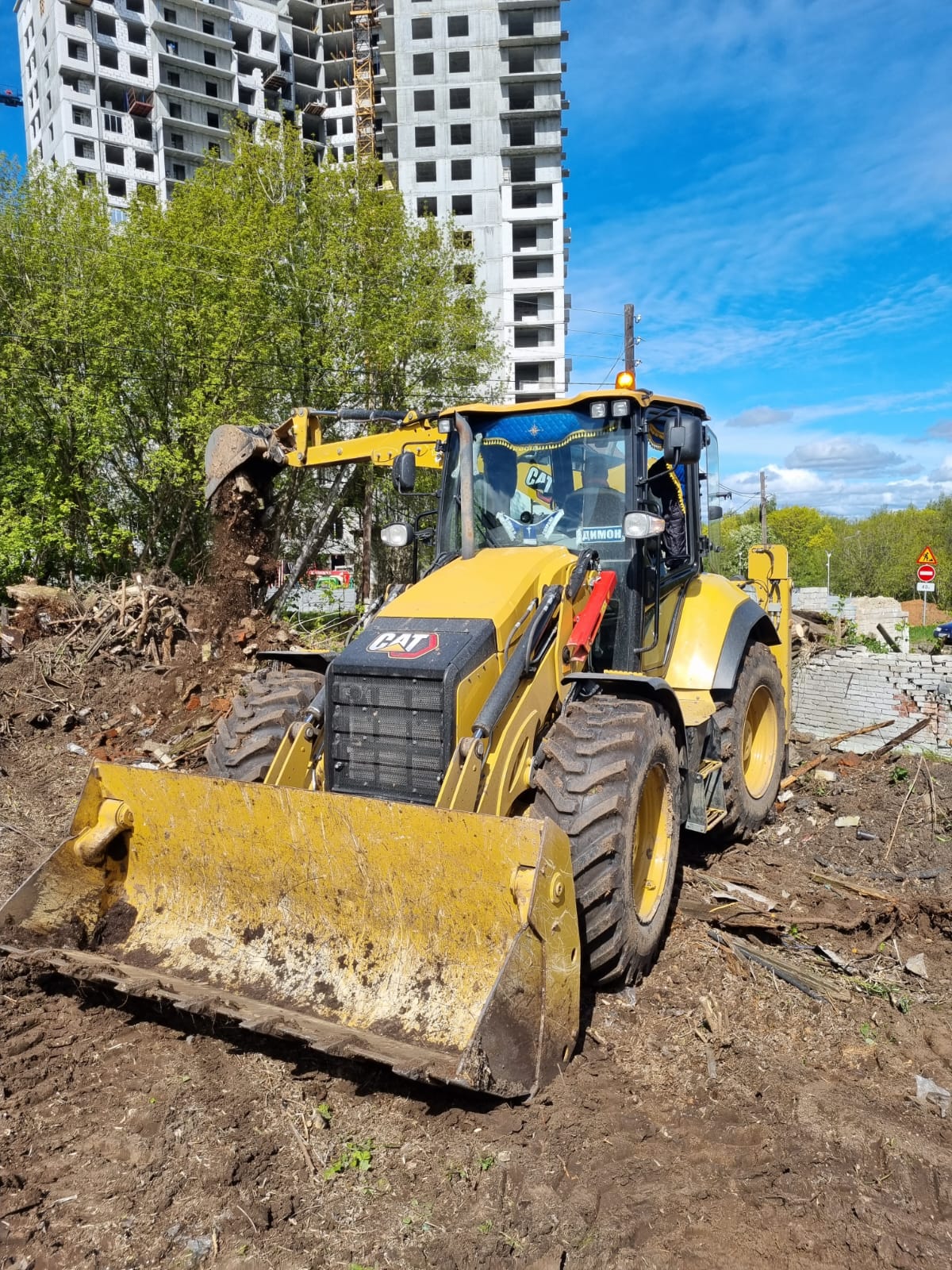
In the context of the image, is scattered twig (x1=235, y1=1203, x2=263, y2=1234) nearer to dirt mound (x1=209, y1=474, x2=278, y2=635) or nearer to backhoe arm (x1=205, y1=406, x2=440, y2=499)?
backhoe arm (x1=205, y1=406, x2=440, y2=499)

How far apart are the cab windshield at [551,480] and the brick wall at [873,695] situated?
5.45 meters

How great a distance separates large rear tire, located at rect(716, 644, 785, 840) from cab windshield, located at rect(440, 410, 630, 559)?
1.76 meters

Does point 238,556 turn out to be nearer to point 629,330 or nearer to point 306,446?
point 306,446

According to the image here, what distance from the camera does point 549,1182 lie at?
10.5ft

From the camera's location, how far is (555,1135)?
11.3ft

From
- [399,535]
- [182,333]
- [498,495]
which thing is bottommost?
[399,535]

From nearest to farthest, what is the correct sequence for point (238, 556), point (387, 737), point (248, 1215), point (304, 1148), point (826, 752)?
1. point (248, 1215)
2. point (304, 1148)
3. point (387, 737)
4. point (826, 752)
5. point (238, 556)

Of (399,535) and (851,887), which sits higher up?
(399,535)

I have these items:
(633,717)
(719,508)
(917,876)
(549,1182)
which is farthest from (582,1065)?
(719,508)

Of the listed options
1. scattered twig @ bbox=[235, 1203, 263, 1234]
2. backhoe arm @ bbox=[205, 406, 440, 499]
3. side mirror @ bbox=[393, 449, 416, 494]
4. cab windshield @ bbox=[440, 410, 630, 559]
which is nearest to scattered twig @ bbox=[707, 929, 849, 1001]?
cab windshield @ bbox=[440, 410, 630, 559]

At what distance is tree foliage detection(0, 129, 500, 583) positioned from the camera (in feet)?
65.1

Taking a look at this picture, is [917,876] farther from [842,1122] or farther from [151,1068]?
[151,1068]

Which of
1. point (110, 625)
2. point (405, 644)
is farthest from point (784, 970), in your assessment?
point (110, 625)

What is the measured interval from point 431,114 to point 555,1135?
66.0 meters
